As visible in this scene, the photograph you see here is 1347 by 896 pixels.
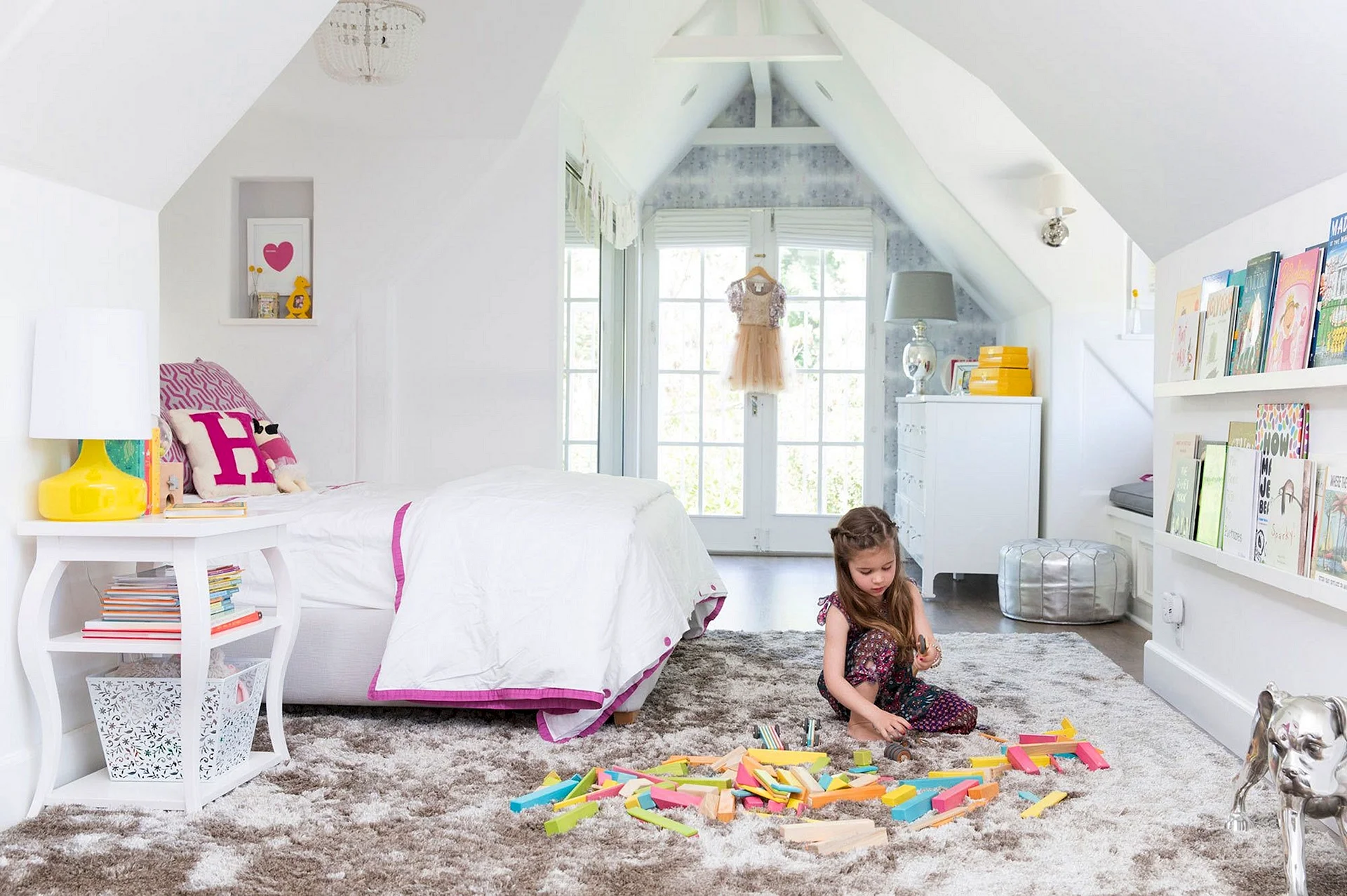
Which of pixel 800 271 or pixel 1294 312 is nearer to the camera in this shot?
pixel 1294 312

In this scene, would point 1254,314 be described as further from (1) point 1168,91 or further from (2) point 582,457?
(2) point 582,457

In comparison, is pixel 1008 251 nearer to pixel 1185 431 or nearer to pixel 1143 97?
pixel 1185 431

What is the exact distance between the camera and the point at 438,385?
459cm

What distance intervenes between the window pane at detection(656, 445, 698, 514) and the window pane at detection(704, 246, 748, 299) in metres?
0.98

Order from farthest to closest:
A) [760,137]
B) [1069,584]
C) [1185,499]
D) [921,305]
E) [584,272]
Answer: [760,137], [921,305], [584,272], [1069,584], [1185,499]

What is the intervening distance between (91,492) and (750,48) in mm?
3795

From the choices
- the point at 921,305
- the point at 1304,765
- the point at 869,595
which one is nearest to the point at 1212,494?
the point at 869,595

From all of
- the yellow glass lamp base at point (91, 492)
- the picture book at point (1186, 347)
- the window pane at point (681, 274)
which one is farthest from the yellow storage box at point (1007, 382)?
the yellow glass lamp base at point (91, 492)

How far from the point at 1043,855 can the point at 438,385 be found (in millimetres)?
3335

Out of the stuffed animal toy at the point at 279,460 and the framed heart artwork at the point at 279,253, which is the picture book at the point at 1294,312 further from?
the framed heart artwork at the point at 279,253

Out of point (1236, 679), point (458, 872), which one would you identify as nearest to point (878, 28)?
point (1236, 679)

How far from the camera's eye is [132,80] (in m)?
1.99

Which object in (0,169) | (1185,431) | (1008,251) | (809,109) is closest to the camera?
(0,169)

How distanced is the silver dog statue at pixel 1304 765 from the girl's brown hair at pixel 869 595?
41.6 inches
